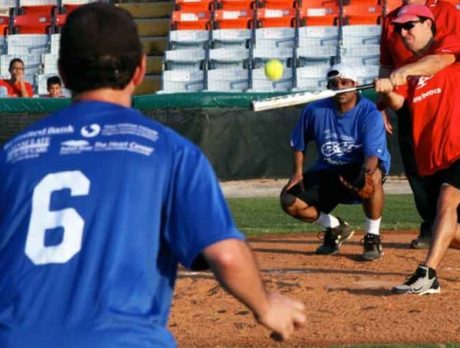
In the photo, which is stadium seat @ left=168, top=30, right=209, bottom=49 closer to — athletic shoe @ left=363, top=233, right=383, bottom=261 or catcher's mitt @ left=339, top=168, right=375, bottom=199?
catcher's mitt @ left=339, top=168, right=375, bottom=199

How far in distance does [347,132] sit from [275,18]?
40.8 ft

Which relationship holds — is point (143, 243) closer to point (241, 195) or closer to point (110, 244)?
point (110, 244)

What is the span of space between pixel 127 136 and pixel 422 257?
23.9 feet

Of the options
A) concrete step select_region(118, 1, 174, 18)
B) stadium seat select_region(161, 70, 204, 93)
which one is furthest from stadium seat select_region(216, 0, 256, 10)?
stadium seat select_region(161, 70, 204, 93)

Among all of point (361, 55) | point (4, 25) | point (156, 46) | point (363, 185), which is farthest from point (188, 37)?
point (363, 185)

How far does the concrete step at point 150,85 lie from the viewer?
73.8 feet

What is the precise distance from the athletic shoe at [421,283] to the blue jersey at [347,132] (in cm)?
207

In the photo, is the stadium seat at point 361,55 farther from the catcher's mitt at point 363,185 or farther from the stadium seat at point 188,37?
the catcher's mitt at point 363,185

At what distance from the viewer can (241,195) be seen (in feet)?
54.8

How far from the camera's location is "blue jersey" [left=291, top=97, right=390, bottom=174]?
9.96m

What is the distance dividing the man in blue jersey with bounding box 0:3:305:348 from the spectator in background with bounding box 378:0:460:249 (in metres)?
5.35

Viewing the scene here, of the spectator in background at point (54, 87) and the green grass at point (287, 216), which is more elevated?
the spectator in background at point (54, 87)

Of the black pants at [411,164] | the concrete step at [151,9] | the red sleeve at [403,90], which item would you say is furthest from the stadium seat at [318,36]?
the red sleeve at [403,90]

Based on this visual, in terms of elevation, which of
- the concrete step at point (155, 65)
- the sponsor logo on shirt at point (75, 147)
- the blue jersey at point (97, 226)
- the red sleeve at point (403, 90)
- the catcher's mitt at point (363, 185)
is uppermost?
the sponsor logo on shirt at point (75, 147)
